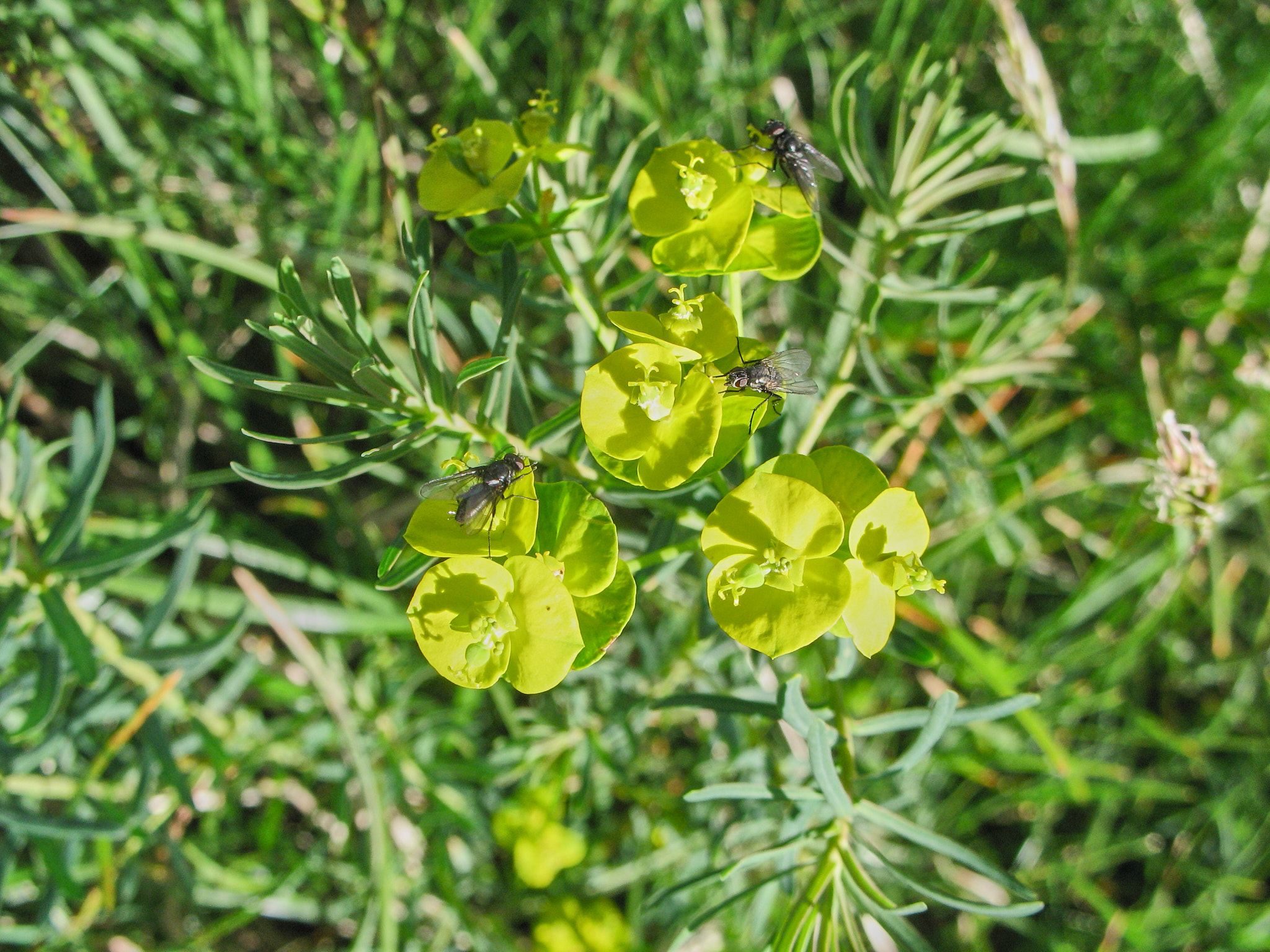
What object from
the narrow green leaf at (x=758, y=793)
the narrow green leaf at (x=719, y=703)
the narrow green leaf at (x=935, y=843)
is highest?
the narrow green leaf at (x=719, y=703)

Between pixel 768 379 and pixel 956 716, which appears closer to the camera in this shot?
pixel 768 379

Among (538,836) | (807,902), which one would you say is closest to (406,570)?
(807,902)

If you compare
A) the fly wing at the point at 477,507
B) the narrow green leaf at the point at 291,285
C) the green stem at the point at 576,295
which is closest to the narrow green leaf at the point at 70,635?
the narrow green leaf at the point at 291,285

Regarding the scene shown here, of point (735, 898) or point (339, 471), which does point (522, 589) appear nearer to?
point (339, 471)

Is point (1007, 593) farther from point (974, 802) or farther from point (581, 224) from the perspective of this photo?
point (581, 224)

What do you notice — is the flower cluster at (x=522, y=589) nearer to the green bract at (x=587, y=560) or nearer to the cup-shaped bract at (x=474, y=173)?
the green bract at (x=587, y=560)

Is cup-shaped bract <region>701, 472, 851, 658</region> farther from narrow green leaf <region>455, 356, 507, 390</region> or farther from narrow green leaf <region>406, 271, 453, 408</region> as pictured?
narrow green leaf <region>406, 271, 453, 408</region>
